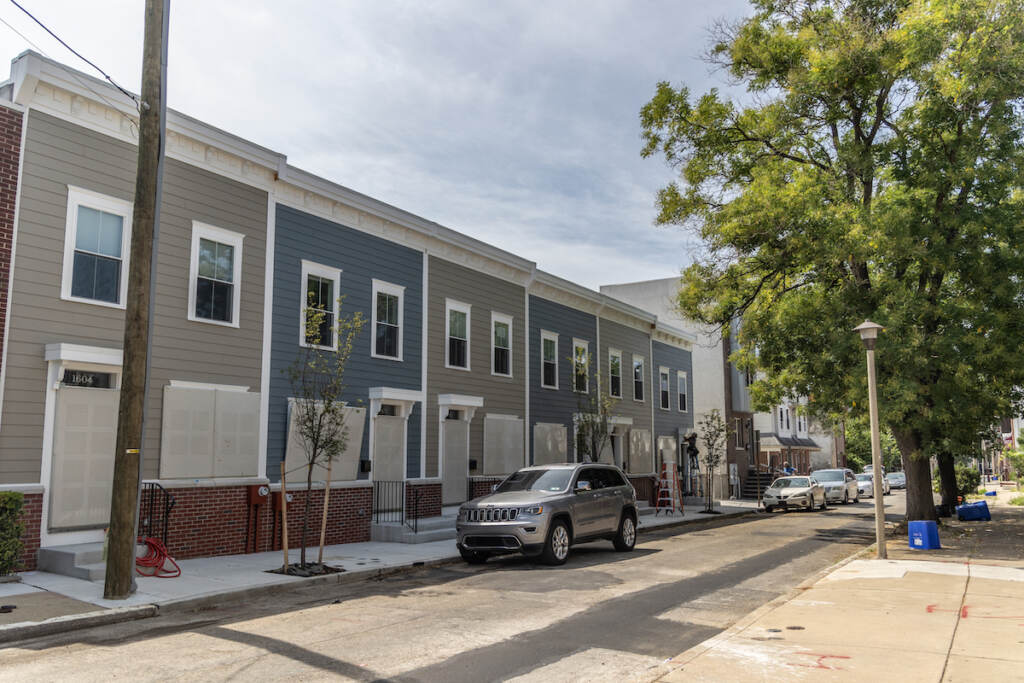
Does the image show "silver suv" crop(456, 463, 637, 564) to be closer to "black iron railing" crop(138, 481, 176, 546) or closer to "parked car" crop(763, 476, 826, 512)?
"black iron railing" crop(138, 481, 176, 546)

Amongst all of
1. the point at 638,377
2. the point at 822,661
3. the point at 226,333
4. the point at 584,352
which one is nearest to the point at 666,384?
the point at 638,377

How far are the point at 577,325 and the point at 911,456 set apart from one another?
11624mm

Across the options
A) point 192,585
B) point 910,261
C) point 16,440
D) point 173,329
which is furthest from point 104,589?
point 910,261

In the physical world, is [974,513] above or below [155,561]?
below

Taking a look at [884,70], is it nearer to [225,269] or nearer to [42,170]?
[225,269]

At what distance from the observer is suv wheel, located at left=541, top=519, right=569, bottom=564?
1366 cm

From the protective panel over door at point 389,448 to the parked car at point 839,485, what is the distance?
24.5 m

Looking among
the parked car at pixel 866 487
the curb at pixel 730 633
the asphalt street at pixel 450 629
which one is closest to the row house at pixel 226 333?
the asphalt street at pixel 450 629

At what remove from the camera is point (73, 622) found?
8.87 m

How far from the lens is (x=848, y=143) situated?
65.9 ft

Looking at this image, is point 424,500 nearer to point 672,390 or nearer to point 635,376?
point 635,376

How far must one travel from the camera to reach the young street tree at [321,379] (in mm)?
13305

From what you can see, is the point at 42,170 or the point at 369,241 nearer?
the point at 42,170

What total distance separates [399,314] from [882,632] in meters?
13.8
